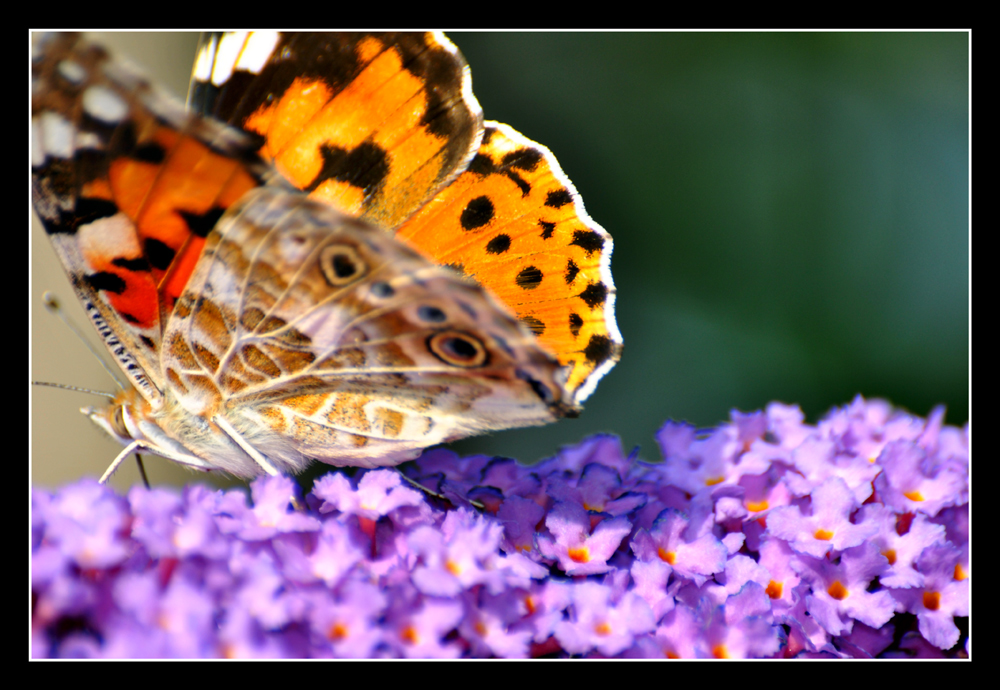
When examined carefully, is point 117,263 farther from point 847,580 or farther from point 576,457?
point 847,580

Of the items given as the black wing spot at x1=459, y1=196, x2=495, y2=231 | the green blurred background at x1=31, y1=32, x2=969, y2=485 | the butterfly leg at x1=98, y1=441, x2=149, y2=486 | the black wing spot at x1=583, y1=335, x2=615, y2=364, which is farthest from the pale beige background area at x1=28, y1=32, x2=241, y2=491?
the black wing spot at x1=583, y1=335, x2=615, y2=364

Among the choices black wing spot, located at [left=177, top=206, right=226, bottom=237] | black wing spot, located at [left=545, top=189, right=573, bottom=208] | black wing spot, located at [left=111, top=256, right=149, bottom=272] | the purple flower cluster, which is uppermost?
black wing spot, located at [left=545, top=189, right=573, bottom=208]

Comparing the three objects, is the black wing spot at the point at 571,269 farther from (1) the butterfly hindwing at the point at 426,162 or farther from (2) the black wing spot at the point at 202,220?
(2) the black wing spot at the point at 202,220

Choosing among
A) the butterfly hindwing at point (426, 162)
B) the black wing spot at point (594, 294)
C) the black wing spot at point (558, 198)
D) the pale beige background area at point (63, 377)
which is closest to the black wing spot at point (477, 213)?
the butterfly hindwing at point (426, 162)

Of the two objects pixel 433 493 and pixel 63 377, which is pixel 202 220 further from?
pixel 63 377

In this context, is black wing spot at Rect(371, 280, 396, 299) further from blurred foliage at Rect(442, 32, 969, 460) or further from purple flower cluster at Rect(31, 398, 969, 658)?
blurred foliage at Rect(442, 32, 969, 460)

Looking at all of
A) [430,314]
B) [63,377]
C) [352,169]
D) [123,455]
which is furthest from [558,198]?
[63,377]

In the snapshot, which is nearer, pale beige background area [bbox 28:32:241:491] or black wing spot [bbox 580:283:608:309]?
black wing spot [bbox 580:283:608:309]
